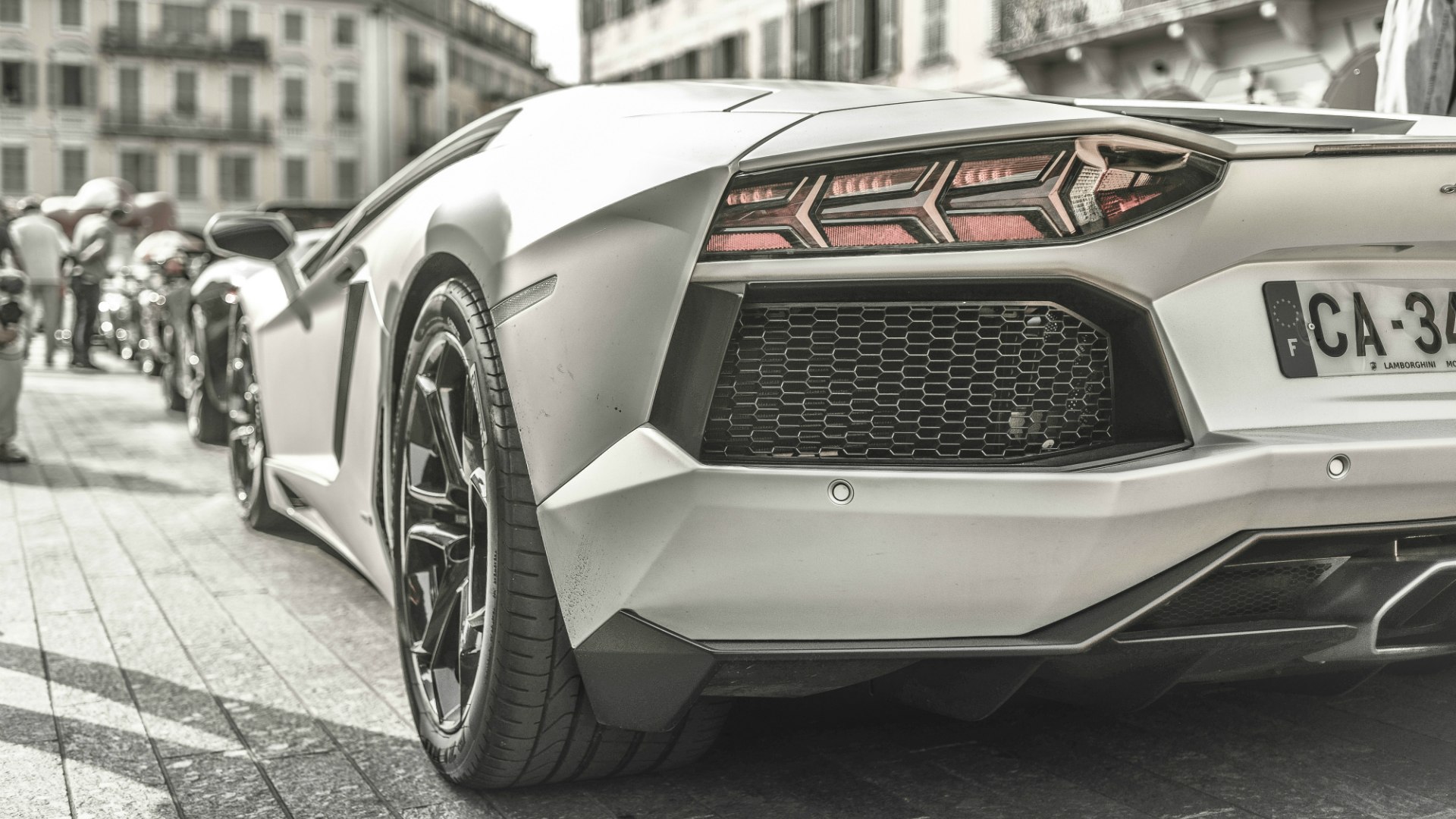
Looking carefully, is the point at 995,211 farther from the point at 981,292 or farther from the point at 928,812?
the point at 928,812

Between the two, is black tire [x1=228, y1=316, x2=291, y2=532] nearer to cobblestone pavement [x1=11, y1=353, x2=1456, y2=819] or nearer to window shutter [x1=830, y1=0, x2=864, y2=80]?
cobblestone pavement [x1=11, y1=353, x2=1456, y2=819]

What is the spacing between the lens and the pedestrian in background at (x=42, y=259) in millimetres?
15352

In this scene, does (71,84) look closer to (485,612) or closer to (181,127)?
(181,127)

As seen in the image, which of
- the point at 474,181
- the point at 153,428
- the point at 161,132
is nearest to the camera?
the point at 474,181

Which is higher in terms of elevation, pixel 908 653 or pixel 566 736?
pixel 908 653

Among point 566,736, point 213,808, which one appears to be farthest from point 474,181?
point 213,808

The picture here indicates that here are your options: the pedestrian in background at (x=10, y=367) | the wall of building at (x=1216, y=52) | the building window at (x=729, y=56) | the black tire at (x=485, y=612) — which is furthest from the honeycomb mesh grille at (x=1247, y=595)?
the building window at (x=729, y=56)

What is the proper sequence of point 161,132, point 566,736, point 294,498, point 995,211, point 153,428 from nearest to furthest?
point 995,211, point 566,736, point 294,498, point 153,428, point 161,132

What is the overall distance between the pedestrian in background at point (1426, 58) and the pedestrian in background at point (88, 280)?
14.6m

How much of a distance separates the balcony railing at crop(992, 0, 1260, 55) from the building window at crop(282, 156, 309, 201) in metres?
44.6

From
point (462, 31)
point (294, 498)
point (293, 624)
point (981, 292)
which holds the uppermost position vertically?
point (462, 31)

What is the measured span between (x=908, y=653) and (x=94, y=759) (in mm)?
1573

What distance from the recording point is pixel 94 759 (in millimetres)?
2629

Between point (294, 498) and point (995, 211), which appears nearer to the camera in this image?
point (995, 211)
